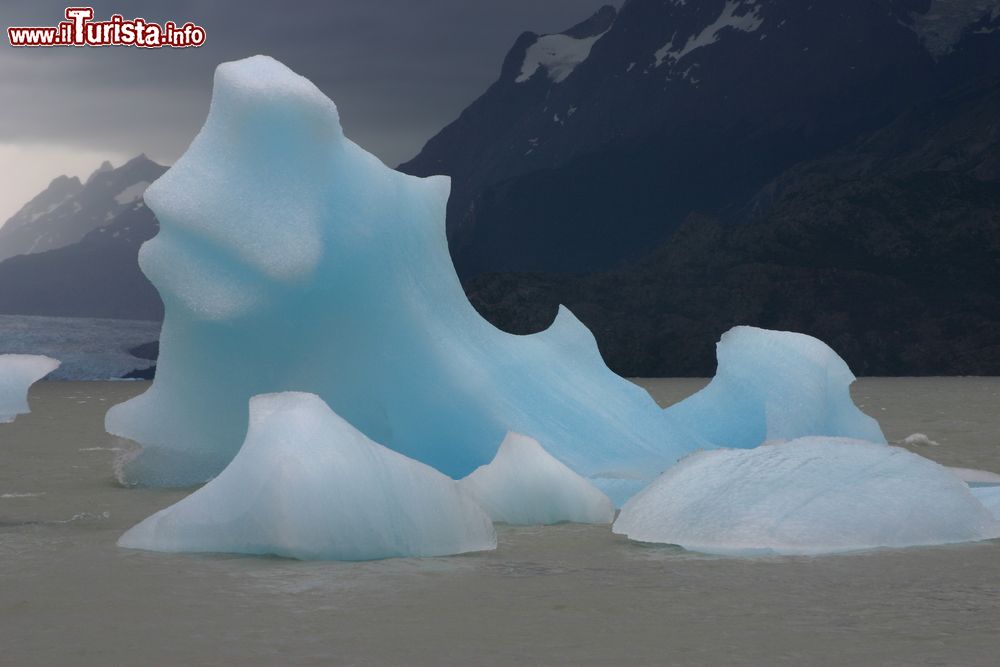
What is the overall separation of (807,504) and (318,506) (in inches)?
96.0

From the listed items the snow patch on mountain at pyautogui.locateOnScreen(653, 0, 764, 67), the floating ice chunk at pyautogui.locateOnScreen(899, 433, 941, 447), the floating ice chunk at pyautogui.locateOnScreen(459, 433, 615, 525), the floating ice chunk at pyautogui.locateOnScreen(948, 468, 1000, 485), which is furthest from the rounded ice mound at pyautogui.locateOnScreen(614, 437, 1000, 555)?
the snow patch on mountain at pyautogui.locateOnScreen(653, 0, 764, 67)

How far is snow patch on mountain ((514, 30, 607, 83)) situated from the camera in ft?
470

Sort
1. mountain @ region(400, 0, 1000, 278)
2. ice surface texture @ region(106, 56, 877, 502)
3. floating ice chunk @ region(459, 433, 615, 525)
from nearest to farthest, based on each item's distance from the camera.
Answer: floating ice chunk @ region(459, 433, 615, 525)
ice surface texture @ region(106, 56, 877, 502)
mountain @ region(400, 0, 1000, 278)

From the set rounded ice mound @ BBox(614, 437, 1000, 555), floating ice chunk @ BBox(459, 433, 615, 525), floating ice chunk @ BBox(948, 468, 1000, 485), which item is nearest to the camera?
rounded ice mound @ BBox(614, 437, 1000, 555)

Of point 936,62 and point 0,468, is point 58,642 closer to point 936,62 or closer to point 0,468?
point 0,468

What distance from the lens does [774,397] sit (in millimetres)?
10781

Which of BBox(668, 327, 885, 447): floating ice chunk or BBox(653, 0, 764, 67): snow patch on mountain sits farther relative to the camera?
BBox(653, 0, 764, 67): snow patch on mountain

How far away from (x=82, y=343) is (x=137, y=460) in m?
53.2

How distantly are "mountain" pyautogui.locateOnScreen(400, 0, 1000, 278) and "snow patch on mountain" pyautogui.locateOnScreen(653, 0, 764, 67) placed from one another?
15cm

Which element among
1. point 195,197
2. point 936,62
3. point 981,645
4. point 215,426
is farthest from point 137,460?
point 936,62

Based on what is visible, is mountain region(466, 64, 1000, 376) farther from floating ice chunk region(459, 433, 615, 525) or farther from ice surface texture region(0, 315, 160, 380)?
floating ice chunk region(459, 433, 615, 525)

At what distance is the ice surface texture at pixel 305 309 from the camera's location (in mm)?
9016

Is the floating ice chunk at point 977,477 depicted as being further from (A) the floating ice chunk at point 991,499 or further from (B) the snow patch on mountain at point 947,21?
(B) the snow patch on mountain at point 947,21

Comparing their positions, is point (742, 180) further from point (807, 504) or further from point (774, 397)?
point (807, 504)
